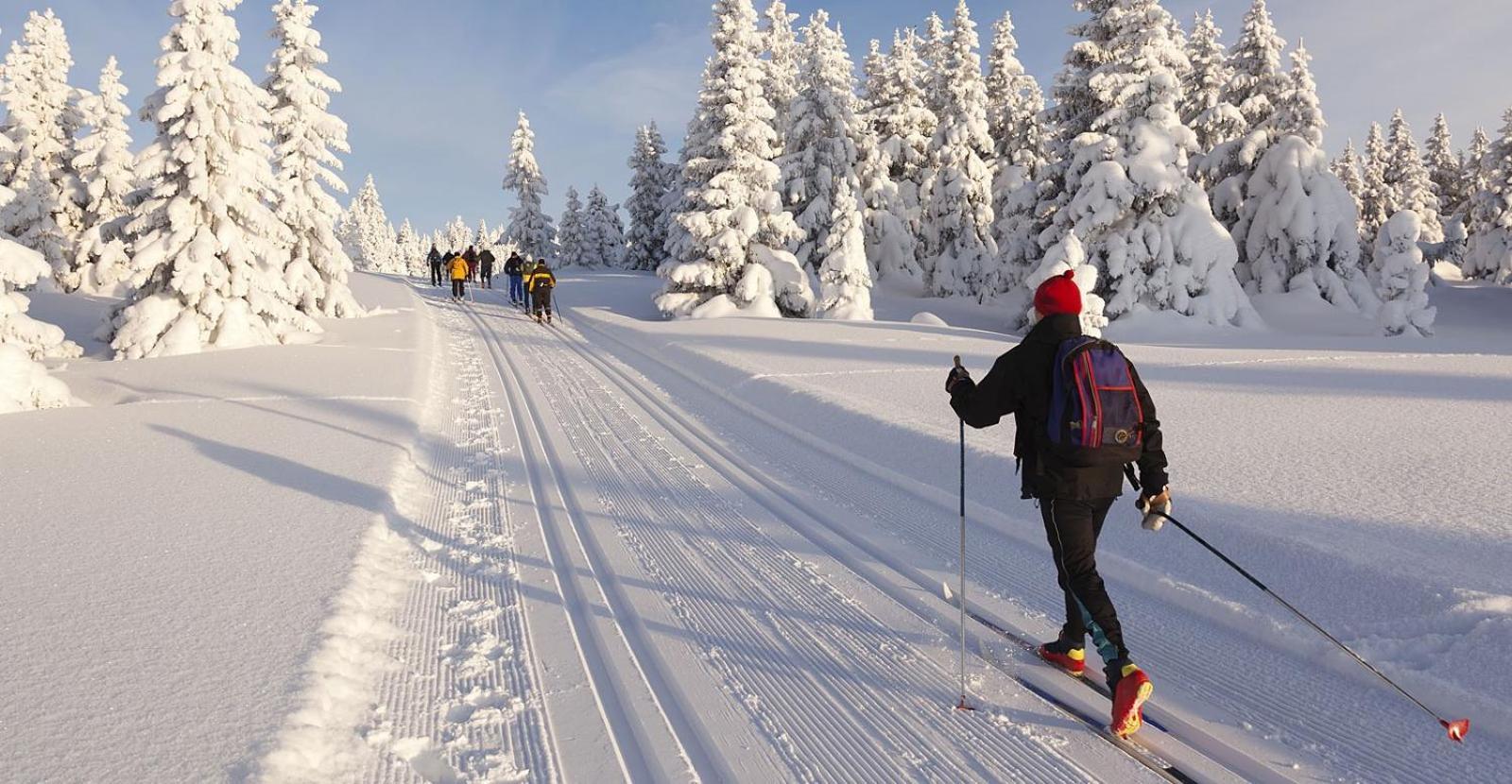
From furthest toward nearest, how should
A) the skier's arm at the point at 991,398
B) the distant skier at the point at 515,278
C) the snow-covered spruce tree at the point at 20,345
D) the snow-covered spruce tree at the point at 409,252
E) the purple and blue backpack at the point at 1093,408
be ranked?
1. the snow-covered spruce tree at the point at 409,252
2. the distant skier at the point at 515,278
3. the snow-covered spruce tree at the point at 20,345
4. the skier's arm at the point at 991,398
5. the purple and blue backpack at the point at 1093,408

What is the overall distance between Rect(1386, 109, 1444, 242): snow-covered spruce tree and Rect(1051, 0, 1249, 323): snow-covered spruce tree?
36.8 m

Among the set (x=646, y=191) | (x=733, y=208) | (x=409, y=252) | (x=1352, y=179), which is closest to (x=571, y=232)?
(x=646, y=191)

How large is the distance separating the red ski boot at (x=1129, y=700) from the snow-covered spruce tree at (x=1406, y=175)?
61.3 metres

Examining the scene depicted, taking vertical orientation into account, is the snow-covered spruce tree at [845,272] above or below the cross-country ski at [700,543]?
above

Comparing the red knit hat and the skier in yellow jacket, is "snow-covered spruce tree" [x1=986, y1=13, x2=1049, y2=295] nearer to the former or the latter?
the skier in yellow jacket

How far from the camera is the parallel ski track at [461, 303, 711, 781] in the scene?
315cm

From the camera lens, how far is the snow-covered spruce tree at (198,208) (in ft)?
53.8

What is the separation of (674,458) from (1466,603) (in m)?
6.32

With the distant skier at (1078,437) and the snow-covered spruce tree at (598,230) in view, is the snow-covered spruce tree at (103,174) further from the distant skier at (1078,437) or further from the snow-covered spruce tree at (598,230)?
the distant skier at (1078,437)

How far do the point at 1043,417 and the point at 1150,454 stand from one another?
54cm

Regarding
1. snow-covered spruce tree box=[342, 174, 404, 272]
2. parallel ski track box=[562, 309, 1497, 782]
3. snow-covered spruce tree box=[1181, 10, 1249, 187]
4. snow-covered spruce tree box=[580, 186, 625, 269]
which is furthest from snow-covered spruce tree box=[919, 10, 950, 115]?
snow-covered spruce tree box=[342, 174, 404, 272]

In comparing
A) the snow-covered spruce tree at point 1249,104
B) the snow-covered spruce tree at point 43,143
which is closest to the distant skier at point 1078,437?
the snow-covered spruce tree at point 1249,104

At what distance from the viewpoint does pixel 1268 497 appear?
5754mm

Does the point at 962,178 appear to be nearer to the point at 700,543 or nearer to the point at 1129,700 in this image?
the point at 700,543
